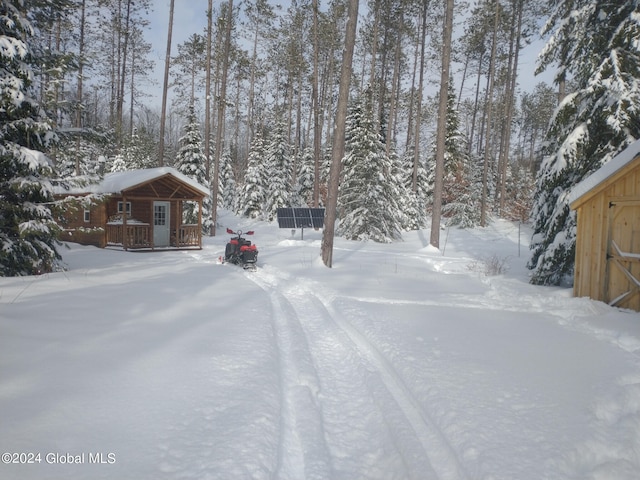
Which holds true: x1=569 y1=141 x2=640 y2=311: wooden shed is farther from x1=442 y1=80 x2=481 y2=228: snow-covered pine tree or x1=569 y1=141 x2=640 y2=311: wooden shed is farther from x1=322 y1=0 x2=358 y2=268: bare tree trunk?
x1=442 y1=80 x2=481 y2=228: snow-covered pine tree

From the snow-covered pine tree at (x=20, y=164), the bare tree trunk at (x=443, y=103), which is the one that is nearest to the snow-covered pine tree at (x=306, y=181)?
the bare tree trunk at (x=443, y=103)

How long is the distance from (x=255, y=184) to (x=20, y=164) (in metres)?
23.1

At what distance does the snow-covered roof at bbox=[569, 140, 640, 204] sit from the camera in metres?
7.04

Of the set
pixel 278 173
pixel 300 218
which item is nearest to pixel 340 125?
pixel 300 218

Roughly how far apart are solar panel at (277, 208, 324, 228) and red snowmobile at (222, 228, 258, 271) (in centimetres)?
842

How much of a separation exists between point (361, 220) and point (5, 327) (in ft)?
55.6

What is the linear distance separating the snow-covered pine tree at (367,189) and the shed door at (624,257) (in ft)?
41.4

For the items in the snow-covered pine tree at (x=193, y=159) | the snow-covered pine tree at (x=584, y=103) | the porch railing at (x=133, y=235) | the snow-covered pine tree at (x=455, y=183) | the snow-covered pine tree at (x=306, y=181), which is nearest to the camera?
the snow-covered pine tree at (x=584, y=103)

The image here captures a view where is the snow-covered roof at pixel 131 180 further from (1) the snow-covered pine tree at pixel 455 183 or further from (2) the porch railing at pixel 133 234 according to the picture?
(1) the snow-covered pine tree at pixel 455 183

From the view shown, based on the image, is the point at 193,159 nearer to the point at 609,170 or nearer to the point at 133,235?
the point at 133,235

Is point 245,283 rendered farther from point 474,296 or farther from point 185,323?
point 474,296

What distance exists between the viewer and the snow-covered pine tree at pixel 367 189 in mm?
19531

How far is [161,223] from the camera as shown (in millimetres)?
18828

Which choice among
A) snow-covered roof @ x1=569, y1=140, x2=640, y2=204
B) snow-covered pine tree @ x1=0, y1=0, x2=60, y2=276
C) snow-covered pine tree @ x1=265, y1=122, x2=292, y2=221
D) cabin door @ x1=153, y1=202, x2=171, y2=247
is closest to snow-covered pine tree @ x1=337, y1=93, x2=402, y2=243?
cabin door @ x1=153, y1=202, x2=171, y2=247
